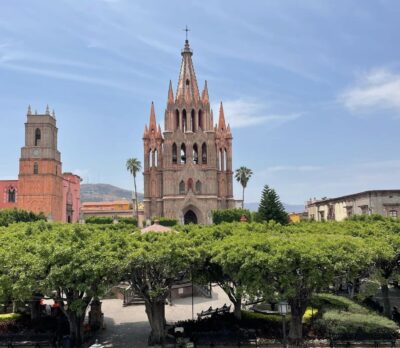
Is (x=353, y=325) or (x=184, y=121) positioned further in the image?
(x=184, y=121)

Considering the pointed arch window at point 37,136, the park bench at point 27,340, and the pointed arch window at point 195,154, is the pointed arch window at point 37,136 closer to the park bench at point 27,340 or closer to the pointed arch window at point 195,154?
the pointed arch window at point 195,154

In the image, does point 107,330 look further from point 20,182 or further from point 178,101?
point 178,101

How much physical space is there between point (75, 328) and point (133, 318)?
6.93m

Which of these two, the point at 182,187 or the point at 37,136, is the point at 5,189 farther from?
the point at 182,187

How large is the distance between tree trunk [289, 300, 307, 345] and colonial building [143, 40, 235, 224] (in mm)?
54171

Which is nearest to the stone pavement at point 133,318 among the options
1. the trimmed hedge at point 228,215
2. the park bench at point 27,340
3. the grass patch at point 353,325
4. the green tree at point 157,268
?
the green tree at point 157,268

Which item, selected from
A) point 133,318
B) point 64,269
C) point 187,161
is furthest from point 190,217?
point 64,269

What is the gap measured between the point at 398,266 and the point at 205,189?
51.2m

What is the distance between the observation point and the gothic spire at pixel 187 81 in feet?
264

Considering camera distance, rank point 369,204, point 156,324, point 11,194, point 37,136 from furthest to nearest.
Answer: point 11,194, point 37,136, point 369,204, point 156,324

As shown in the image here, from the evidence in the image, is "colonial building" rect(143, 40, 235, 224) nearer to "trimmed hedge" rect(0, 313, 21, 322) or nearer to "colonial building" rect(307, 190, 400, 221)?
"colonial building" rect(307, 190, 400, 221)

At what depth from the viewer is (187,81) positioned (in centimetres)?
8194

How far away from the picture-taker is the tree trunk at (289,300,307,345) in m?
→ 20.4

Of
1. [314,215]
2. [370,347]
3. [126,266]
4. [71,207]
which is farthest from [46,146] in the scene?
Result: [370,347]
